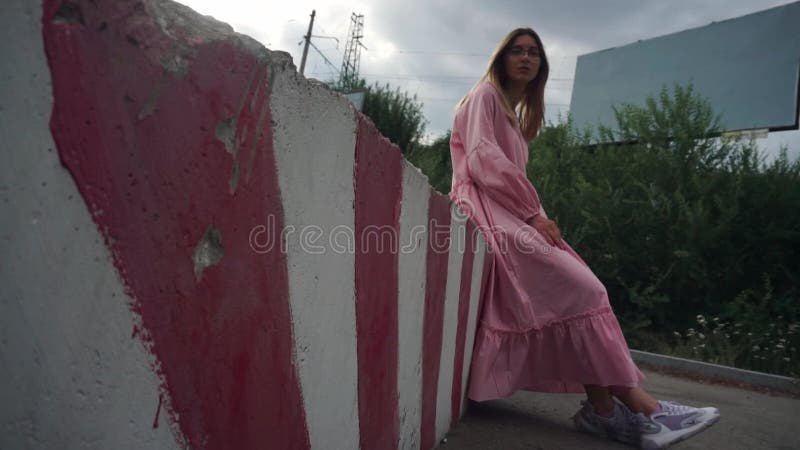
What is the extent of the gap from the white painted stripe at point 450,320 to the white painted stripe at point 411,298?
24 centimetres

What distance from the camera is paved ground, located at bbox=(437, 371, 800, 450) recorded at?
2033mm

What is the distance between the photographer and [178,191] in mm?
658

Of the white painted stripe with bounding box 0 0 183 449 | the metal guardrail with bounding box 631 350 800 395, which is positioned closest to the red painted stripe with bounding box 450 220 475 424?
the white painted stripe with bounding box 0 0 183 449

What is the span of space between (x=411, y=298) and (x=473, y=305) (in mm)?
760

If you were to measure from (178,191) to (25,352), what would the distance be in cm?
24

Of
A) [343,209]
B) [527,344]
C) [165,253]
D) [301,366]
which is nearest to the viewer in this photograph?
[165,253]

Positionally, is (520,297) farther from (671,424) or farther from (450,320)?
(671,424)

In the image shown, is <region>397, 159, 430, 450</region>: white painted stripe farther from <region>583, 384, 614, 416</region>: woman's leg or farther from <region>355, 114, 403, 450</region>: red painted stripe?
<region>583, 384, 614, 416</region>: woman's leg

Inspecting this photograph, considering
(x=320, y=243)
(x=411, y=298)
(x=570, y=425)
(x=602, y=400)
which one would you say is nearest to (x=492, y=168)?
(x=411, y=298)

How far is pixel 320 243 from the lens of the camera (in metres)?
0.98

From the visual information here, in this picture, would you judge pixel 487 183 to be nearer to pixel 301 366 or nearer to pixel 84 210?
pixel 301 366

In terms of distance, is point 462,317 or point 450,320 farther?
point 462,317

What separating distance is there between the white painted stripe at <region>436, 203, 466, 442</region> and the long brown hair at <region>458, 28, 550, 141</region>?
1.02 m

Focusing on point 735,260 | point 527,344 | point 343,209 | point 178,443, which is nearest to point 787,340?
point 735,260
